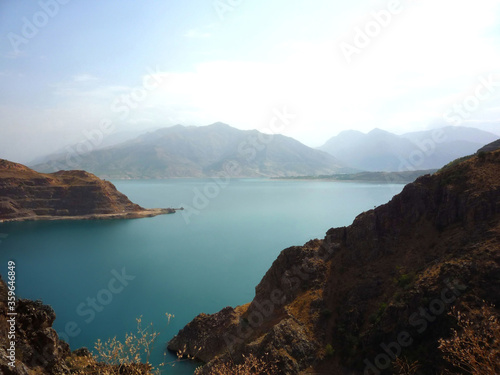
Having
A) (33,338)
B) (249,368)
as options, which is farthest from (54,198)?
(249,368)

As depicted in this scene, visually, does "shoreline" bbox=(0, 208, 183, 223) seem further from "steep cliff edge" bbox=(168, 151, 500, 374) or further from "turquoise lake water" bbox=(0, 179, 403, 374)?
"steep cliff edge" bbox=(168, 151, 500, 374)

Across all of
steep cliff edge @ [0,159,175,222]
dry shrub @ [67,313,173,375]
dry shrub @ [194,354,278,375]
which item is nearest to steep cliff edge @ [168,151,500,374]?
dry shrub @ [194,354,278,375]

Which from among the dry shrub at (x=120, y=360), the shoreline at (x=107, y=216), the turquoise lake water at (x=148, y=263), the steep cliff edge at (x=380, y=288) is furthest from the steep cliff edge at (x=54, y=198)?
the dry shrub at (x=120, y=360)

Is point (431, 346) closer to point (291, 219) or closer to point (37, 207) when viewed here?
point (291, 219)

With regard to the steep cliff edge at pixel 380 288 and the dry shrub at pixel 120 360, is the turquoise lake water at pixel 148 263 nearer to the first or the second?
the steep cliff edge at pixel 380 288

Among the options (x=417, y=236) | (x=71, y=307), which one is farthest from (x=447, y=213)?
(x=71, y=307)
